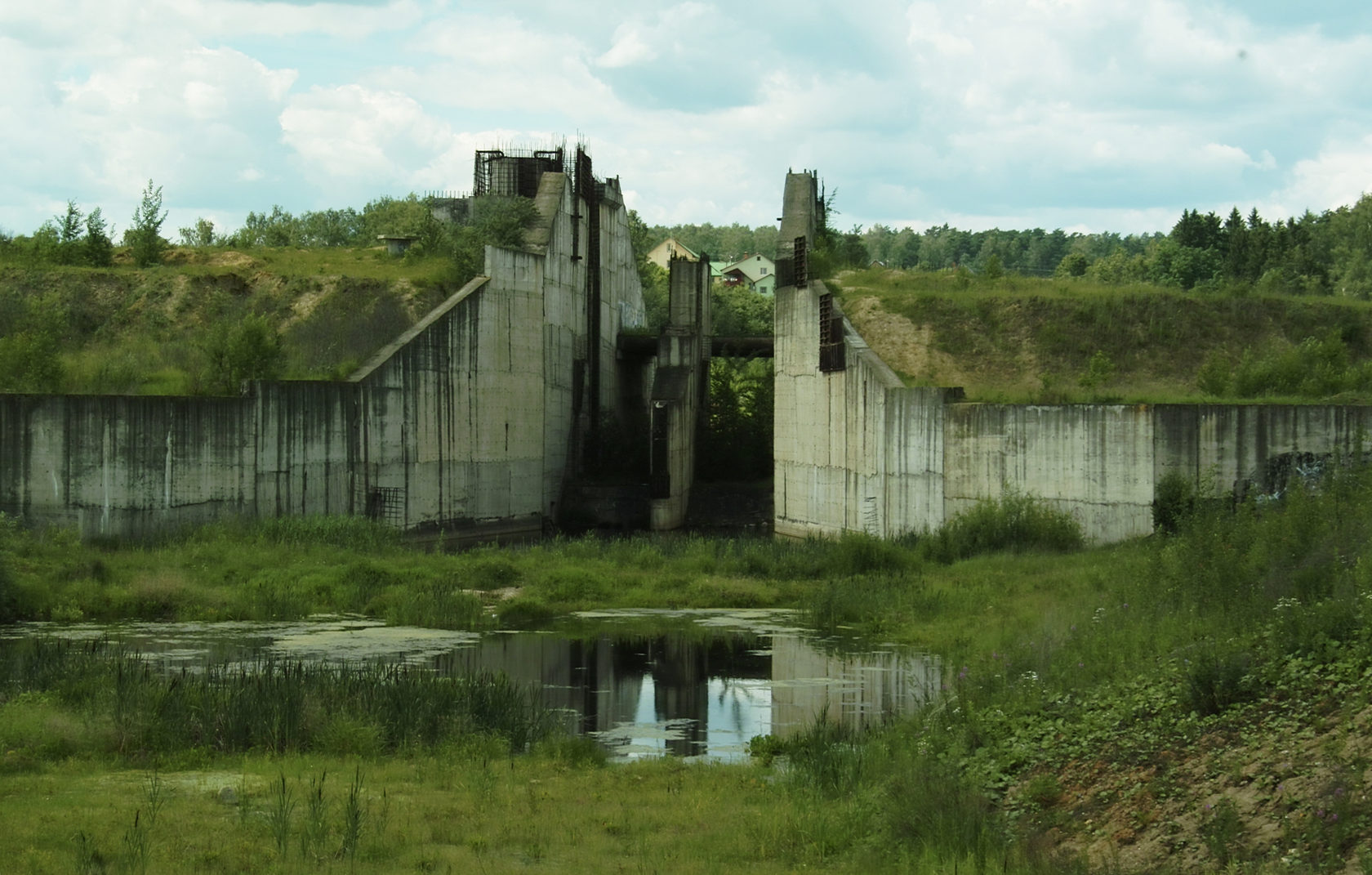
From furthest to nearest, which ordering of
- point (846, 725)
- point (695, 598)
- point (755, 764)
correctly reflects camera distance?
1. point (695, 598)
2. point (846, 725)
3. point (755, 764)

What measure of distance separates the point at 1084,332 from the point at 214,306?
2193cm

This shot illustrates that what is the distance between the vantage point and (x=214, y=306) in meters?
36.5

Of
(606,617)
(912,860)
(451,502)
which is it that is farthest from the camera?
(451,502)

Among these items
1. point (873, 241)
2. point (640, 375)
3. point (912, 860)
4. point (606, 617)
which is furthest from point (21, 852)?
point (873, 241)

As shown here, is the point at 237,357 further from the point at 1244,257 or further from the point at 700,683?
the point at 1244,257

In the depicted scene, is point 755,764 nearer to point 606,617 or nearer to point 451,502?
point 606,617

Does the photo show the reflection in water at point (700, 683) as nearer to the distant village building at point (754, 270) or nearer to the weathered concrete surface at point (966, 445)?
the weathered concrete surface at point (966, 445)

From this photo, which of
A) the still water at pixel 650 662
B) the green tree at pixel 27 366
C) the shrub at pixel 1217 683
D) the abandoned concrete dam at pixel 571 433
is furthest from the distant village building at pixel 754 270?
the shrub at pixel 1217 683

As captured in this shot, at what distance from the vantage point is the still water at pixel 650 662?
15688mm

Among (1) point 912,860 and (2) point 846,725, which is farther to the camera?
(2) point 846,725

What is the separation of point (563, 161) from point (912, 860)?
34119mm

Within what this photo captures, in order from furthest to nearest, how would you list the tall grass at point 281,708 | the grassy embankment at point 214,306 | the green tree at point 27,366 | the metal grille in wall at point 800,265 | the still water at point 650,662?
the metal grille in wall at point 800,265, the grassy embankment at point 214,306, the green tree at point 27,366, the still water at point 650,662, the tall grass at point 281,708

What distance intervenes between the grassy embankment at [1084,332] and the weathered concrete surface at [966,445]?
200 centimetres

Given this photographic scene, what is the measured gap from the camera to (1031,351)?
1361 inches
